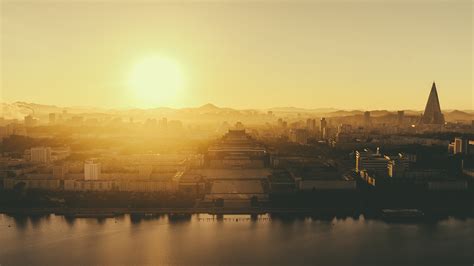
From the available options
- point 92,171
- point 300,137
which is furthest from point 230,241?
point 300,137

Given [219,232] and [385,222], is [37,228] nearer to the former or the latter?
[219,232]

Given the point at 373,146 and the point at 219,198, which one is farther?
the point at 373,146

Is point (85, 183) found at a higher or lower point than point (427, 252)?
higher

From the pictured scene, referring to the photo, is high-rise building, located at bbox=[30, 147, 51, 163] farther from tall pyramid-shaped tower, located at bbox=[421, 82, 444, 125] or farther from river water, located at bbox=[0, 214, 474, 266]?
tall pyramid-shaped tower, located at bbox=[421, 82, 444, 125]

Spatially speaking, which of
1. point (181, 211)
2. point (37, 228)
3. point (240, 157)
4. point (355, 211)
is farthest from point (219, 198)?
point (240, 157)

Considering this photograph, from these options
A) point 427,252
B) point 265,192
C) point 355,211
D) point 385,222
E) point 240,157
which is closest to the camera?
point 427,252

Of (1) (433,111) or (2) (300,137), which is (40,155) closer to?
(2) (300,137)

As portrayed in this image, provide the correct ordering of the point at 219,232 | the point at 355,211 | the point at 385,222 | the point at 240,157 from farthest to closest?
the point at 240,157, the point at 355,211, the point at 385,222, the point at 219,232

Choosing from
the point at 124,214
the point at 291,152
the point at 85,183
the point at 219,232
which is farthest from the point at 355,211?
the point at 291,152

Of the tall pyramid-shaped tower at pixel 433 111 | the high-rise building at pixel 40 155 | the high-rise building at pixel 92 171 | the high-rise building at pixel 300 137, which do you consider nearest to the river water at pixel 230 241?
the high-rise building at pixel 92 171
